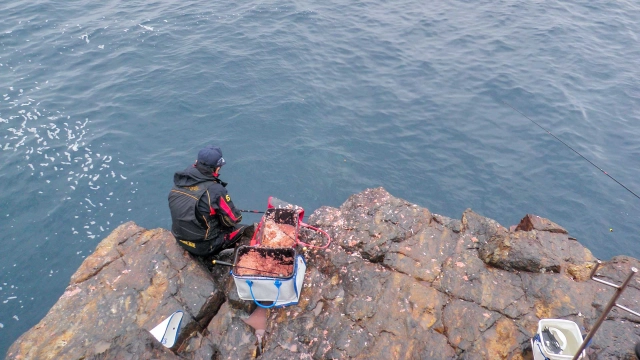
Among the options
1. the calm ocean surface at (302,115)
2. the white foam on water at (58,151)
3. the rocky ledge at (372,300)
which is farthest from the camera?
the white foam on water at (58,151)

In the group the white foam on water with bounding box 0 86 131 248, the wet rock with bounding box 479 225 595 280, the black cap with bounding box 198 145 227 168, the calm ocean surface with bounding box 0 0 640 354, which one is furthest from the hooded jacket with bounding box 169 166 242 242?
the white foam on water with bounding box 0 86 131 248

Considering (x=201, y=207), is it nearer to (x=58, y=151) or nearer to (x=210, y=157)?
(x=210, y=157)

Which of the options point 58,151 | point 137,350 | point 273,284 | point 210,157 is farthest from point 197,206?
point 58,151

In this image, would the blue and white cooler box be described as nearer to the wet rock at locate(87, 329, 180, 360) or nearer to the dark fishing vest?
the dark fishing vest

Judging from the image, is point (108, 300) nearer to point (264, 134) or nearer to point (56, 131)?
point (264, 134)

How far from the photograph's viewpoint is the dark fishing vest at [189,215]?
20.7 ft

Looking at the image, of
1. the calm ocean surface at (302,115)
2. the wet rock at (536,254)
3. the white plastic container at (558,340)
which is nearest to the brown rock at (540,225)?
the wet rock at (536,254)

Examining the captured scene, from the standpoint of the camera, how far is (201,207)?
21.1ft

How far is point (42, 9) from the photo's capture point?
2011cm

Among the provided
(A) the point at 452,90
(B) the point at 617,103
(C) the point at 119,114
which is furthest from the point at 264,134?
(B) the point at 617,103

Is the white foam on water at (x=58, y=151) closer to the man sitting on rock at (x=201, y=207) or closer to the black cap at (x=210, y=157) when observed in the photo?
the man sitting on rock at (x=201, y=207)

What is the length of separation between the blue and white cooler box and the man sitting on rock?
2.29ft

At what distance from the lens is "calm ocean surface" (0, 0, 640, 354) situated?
1061 cm

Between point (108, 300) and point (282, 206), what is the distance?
3.40 meters
